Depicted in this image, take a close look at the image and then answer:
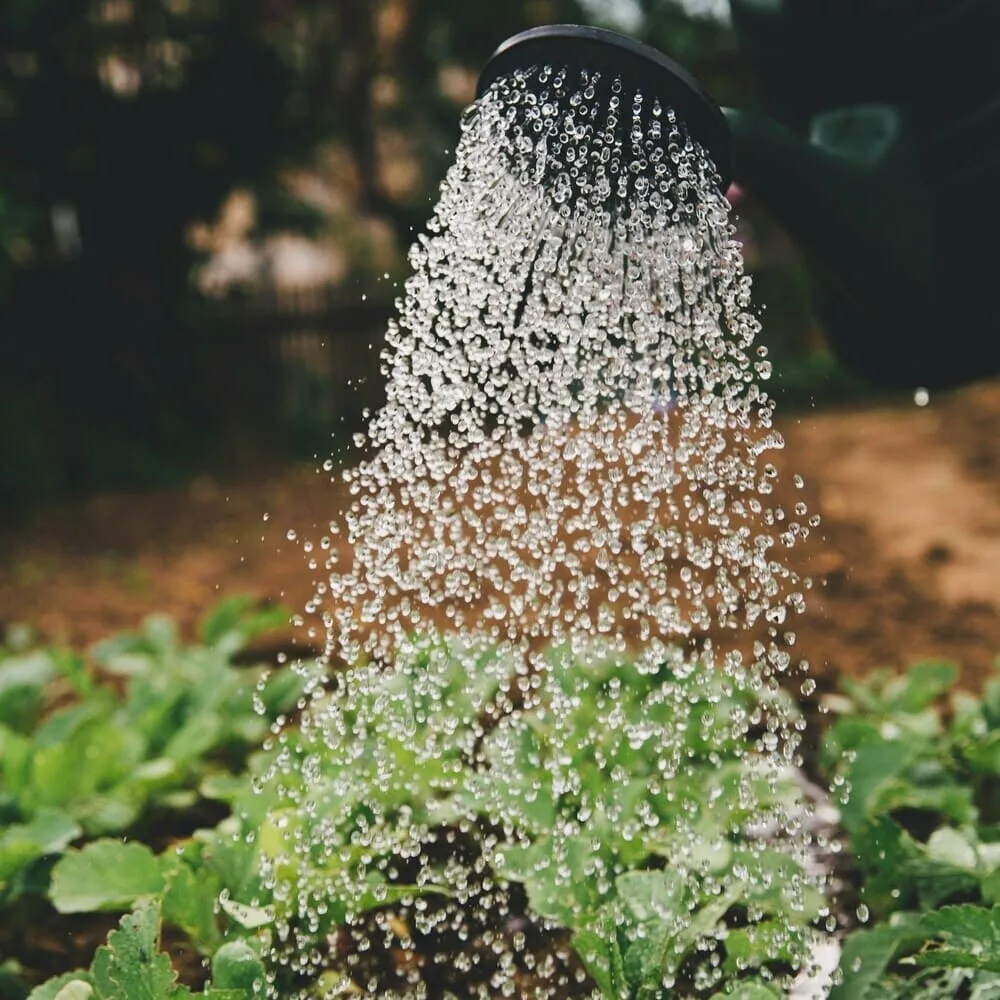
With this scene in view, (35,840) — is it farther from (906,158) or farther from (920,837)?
(906,158)

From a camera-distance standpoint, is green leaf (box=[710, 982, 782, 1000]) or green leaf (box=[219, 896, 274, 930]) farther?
green leaf (box=[219, 896, 274, 930])

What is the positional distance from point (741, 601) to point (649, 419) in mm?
2307

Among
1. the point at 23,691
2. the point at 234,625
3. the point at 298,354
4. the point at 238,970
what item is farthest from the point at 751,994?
the point at 298,354

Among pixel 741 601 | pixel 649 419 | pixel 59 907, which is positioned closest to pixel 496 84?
pixel 649 419

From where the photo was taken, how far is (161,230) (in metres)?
7.54

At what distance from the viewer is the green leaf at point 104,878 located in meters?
1.70

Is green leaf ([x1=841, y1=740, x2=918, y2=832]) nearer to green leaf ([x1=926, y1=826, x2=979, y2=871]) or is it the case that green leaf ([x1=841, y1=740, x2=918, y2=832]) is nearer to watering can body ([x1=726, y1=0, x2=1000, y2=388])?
green leaf ([x1=926, y1=826, x2=979, y2=871])

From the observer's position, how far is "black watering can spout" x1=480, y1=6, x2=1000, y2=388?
72.4 inches

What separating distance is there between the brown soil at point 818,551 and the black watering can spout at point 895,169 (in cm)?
130

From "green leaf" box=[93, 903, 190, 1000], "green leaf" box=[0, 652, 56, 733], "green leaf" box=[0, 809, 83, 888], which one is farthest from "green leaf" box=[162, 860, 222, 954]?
"green leaf" box=[0, 652, 56, 733]

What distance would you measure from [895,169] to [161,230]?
6366mm

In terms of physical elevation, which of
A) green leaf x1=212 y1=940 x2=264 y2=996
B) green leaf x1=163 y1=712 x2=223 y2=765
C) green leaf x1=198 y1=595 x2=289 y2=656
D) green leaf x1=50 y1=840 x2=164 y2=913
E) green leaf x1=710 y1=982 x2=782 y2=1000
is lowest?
green leaf x1=710 y1=982 x2=782 y2=1000

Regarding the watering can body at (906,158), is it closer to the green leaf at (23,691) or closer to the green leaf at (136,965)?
the green leaf at (136,965)

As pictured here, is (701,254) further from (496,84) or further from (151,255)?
(151,255)
